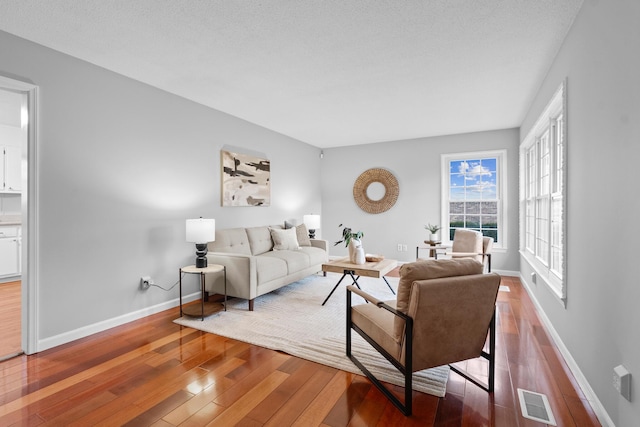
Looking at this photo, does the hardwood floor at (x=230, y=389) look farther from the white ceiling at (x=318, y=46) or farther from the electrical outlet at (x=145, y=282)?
the white ceiling at (x=318, y=46)

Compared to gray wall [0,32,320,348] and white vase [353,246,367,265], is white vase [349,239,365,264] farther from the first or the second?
gray wall [0,32,320,348]

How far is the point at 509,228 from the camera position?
18.3 feet

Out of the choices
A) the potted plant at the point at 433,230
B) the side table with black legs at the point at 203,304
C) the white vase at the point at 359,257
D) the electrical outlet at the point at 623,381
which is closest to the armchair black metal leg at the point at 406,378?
the electrical outlet at the point at 623,381

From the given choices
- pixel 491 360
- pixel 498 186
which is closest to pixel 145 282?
pixel 491 360

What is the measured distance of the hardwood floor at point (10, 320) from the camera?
2748 mm

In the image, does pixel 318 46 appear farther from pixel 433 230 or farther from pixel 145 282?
pixel 433 230

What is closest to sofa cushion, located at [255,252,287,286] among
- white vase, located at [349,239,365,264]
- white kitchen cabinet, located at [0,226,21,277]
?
white vase, located at [349,239,365,264]

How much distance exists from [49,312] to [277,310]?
2.06 metres

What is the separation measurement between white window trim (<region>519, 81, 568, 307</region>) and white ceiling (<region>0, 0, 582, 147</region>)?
0.44 m

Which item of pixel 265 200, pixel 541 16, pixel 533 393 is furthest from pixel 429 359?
pixel 265 200

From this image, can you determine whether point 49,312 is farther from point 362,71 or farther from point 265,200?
point 362,71

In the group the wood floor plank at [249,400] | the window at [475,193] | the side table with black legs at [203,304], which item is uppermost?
the window at [475,193]

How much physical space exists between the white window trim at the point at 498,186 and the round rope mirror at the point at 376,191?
895mm

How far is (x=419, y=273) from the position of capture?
1.88 metres
